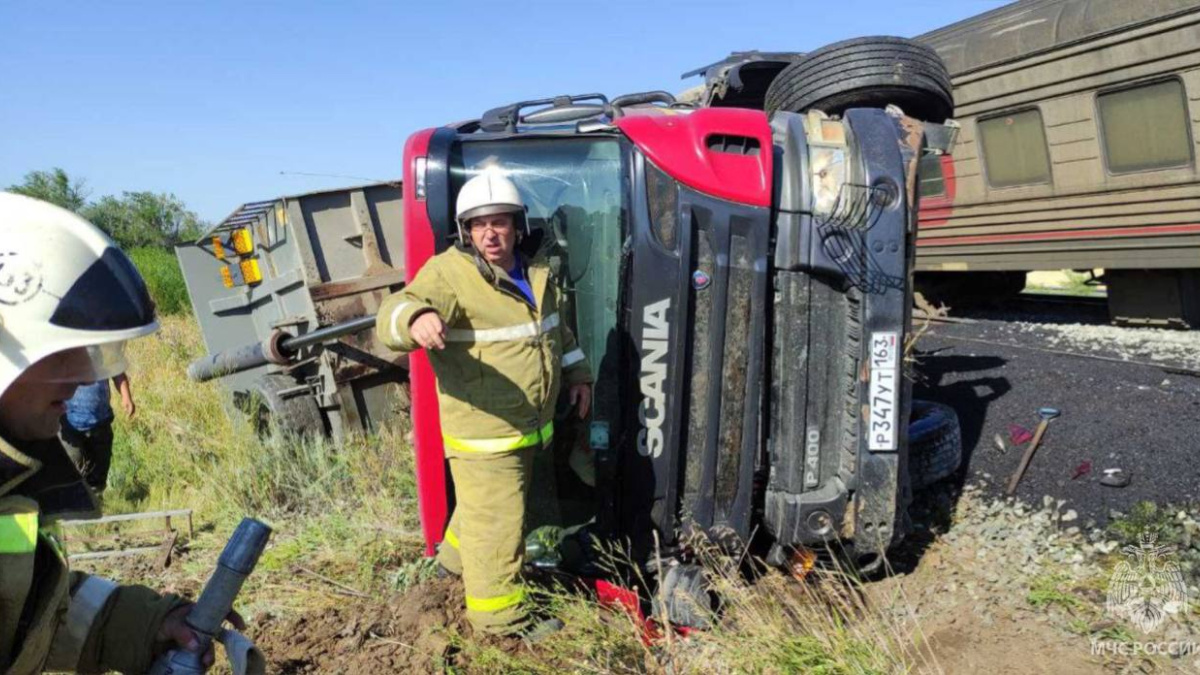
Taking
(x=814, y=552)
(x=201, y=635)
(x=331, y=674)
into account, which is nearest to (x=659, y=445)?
(x=814, y=552)

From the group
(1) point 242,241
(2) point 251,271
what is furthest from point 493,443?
(1) point 242,241

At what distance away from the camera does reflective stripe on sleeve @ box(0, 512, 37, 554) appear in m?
1.44

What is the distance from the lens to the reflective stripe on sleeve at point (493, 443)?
9.77 ft

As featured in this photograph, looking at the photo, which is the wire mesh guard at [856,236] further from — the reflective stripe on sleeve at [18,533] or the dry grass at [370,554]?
the reflective stripe on sleeve at [18,533]

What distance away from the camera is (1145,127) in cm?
722

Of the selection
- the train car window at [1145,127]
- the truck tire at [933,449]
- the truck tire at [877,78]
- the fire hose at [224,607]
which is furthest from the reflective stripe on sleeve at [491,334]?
the train car window at [1145,127]

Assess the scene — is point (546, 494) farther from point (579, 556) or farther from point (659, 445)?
point (659, 445)

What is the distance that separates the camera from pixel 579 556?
3.42m

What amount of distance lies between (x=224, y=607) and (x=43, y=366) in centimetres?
66

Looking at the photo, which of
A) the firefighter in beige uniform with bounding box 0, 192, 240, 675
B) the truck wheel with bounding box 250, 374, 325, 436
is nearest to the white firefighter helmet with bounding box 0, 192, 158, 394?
the firefighter in beige uniform with bounding box 0, 192, 240, 675

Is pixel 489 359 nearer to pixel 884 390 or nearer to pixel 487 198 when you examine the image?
pixel 487 198

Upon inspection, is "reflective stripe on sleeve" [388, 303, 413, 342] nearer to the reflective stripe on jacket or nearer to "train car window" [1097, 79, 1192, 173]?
the reflective stripe on jacket

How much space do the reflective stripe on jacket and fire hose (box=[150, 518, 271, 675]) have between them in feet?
3.79

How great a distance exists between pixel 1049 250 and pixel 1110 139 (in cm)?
128
